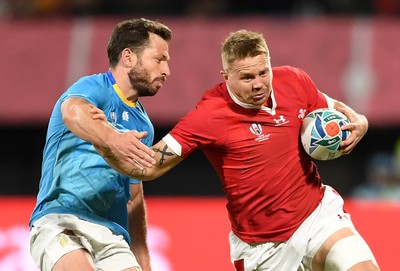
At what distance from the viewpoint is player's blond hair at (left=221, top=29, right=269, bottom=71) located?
5543 millimetres

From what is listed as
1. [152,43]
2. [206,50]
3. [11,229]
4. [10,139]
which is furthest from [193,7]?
[152,43]

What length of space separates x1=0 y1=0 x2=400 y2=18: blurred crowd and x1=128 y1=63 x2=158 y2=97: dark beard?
263 inches

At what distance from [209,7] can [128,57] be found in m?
6.89

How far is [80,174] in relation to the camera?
5.46 meters

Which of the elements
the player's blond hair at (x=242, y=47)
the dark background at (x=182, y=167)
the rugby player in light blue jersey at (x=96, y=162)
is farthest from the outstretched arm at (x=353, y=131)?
the dark background at (x=182, y=167)

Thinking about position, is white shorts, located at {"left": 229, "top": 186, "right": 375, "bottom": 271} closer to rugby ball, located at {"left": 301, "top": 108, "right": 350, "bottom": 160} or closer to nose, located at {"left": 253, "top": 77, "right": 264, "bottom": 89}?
rugby ball, located at {"left": 301, "top": 108, "right": 350, "bottom": 160}

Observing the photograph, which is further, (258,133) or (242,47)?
(258,133)

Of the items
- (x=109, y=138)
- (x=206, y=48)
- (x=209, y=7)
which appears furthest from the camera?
(x=209, y=7)

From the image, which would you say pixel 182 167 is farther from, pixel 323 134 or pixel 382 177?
pixel 323 134

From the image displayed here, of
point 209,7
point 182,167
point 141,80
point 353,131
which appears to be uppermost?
point 141,80

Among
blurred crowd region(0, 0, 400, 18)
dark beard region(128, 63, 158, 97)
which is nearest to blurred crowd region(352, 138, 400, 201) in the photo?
blurred crowd region(0, 0, 400, 18)

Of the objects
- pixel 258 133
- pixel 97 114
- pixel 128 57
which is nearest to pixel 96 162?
pixel 97 114

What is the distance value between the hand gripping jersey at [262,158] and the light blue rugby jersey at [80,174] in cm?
49

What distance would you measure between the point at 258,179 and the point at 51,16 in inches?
294
